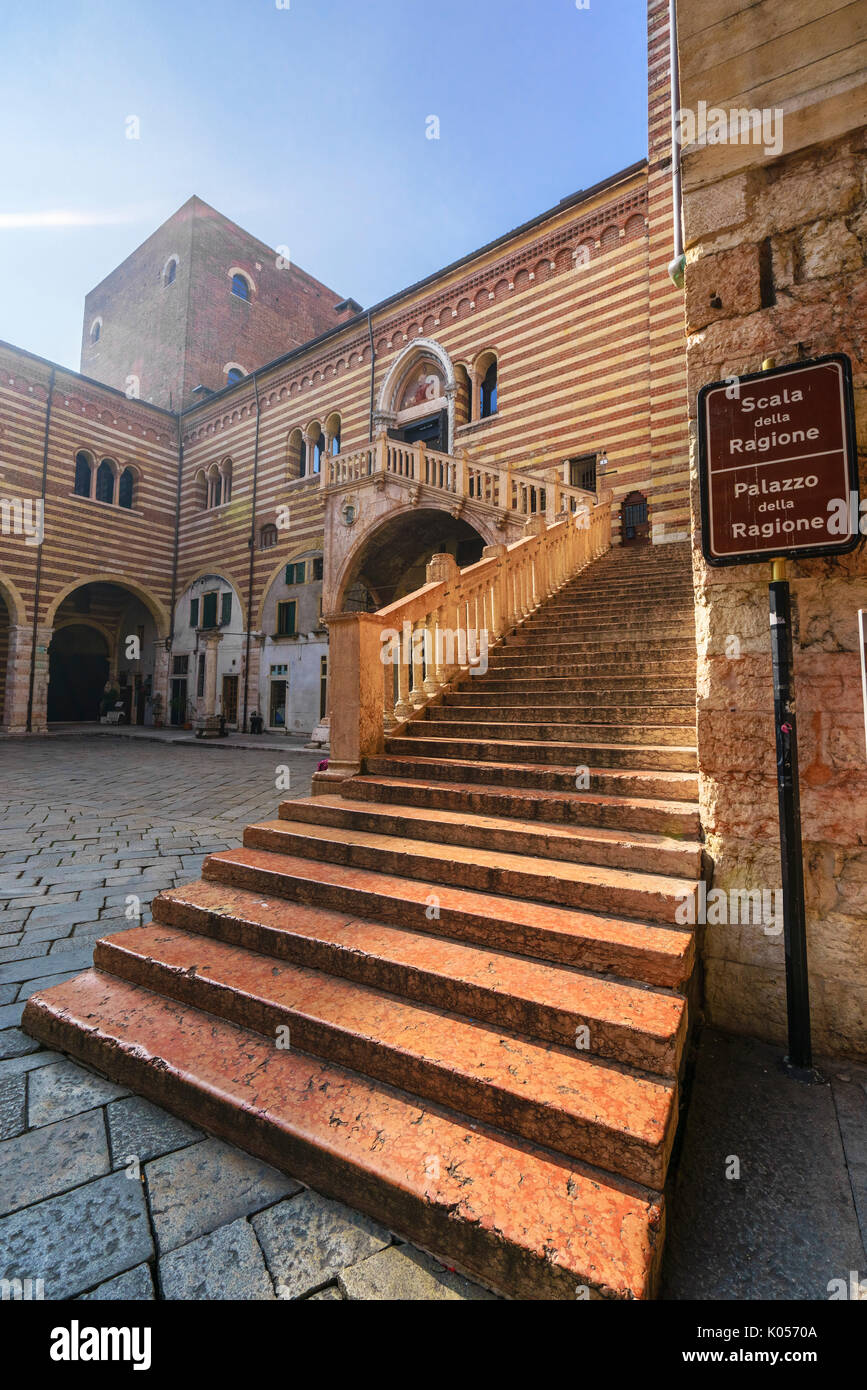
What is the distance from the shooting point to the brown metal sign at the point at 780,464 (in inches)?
97.1

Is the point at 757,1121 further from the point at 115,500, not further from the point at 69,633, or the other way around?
the point at 69,633

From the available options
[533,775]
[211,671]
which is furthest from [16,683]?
[533,775]

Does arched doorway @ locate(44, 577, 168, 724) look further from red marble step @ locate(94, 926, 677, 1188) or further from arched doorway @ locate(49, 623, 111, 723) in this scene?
red marble step @ locate(94, 926, 677, 1188)

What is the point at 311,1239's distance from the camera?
1.75 meters

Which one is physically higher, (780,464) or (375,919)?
(780,464)

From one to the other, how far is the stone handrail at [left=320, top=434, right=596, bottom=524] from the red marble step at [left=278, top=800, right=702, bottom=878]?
892cm

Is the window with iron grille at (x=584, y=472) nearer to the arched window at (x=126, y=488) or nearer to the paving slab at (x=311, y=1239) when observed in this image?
the paving slab at (x=311, y=1239)

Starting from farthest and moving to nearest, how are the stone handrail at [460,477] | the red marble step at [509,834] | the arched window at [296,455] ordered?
the arched window at [296,455] < the stone handrail at [460,477] < the red marble step at [509,834]

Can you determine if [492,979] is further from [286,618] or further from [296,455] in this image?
[296,455]

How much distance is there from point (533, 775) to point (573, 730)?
796mm

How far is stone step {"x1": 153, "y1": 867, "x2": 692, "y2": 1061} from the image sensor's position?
2.11 meters

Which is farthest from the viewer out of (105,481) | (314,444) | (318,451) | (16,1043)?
(105,481)

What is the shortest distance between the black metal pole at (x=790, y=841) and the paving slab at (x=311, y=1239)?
74.0 inches

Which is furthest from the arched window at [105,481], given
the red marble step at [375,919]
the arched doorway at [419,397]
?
the red marble step at [375,919]
